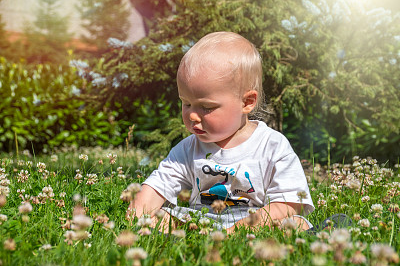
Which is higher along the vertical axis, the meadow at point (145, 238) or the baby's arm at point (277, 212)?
the meadow at point (145, 238)

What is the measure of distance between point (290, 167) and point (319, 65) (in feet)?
8.28

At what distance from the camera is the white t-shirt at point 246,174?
2660 mm

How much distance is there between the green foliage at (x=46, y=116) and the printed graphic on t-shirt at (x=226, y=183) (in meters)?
3.99

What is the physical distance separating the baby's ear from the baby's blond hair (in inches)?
1.4

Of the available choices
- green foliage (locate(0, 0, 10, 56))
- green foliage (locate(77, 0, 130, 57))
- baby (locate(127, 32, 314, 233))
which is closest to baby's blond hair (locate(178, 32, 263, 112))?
baby (locate(127, 32, 314, 233))

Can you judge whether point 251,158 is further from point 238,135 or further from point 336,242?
point 336,242

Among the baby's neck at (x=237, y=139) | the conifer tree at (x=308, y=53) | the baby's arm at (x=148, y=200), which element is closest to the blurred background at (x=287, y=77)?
the conifer tree at (x=308, y=53)

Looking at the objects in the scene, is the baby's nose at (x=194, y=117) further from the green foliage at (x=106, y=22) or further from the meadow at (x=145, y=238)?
the green foliage at (x=106, y=22)

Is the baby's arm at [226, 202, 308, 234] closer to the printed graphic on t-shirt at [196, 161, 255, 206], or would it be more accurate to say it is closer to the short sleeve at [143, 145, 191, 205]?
the printed graphic on t-shirt at [196, 161, 255, 206]

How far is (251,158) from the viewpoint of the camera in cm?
276

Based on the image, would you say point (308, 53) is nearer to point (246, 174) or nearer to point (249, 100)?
point (249, 100)

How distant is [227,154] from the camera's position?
279 centimetres

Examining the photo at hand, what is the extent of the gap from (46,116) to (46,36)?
2564mm

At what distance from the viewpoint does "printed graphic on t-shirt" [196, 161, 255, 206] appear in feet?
8.96
